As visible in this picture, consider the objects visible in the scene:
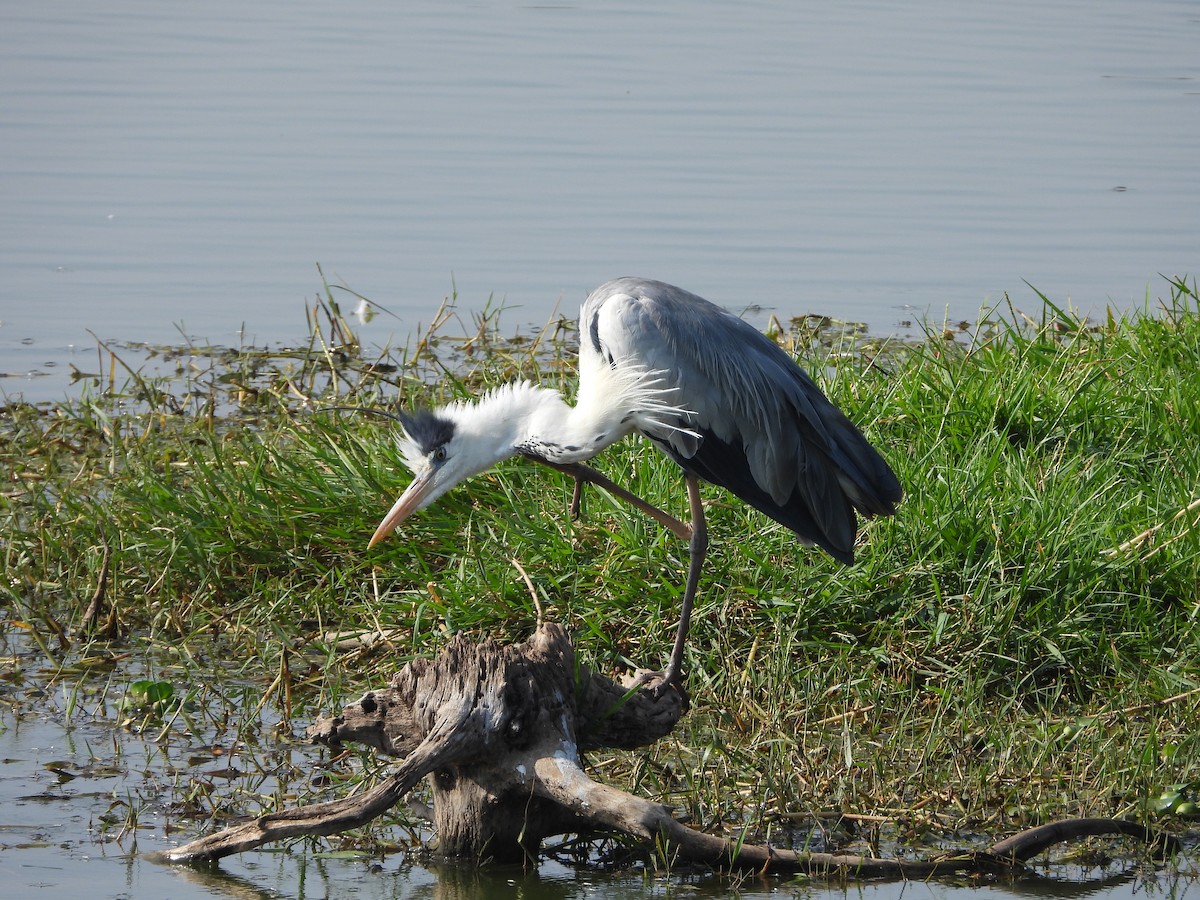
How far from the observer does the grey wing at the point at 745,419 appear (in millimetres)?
5195

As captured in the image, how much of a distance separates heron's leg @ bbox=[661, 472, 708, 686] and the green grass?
0.20m

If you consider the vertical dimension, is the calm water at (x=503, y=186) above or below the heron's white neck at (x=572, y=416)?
above

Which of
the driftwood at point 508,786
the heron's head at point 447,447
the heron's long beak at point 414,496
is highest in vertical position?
the heron's head at point 447,447

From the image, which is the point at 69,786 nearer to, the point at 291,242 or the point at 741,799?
the point at 741,799

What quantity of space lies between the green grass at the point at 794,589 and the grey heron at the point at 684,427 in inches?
10.2

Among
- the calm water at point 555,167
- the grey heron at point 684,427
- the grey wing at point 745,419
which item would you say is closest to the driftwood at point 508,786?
Result: the grey heron at point 684,427

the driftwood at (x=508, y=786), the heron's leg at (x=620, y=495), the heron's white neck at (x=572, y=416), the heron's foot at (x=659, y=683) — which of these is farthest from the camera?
the heron's leg at (x=620, y=495)

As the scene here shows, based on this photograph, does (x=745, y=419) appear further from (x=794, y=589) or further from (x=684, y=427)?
(x=794, y=589)

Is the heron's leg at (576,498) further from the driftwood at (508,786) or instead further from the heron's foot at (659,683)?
the driftwood at (508,786)

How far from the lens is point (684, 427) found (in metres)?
5.35

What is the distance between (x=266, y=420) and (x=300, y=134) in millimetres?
6449

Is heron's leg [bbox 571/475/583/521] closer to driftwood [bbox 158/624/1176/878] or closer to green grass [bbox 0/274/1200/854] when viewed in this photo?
green grass [bbox 0/274/1200/854]

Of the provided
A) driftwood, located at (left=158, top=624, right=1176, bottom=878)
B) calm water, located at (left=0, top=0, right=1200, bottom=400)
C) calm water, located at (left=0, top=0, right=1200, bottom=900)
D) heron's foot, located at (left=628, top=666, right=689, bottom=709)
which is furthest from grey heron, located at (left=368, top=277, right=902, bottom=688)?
calm water, located at (left=0, top=0, right=1200, bottom=400)

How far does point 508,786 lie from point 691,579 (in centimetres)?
121
